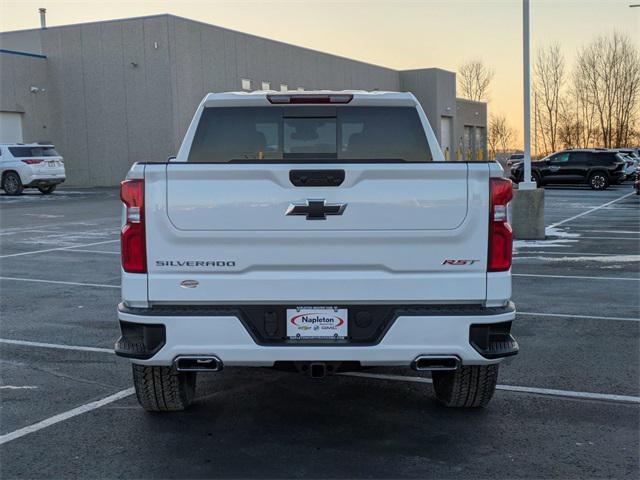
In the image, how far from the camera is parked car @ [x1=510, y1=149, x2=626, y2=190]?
3534 cm

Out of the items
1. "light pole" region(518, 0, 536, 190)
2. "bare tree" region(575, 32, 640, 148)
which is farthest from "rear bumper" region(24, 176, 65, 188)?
"bare tree" region(575, 32, 640, 148)

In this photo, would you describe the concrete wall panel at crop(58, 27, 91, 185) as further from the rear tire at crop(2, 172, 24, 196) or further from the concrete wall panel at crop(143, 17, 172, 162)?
the rear tire at crop(2, 172, 24, 196)

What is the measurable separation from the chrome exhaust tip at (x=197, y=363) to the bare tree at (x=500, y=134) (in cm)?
9910

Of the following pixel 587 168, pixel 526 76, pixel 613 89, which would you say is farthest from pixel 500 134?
pixel 526 76

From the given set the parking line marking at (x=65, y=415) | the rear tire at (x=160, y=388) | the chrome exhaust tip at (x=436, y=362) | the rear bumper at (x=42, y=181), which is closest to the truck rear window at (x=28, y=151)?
the rear bumper at (x=42, y=181)

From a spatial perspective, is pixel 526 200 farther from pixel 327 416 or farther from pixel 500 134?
pixel 500 134

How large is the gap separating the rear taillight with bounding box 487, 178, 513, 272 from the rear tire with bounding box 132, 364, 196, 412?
2.00 m

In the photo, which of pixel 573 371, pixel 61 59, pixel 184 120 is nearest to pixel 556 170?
pixel 184 120

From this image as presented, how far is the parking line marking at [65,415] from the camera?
4637 mm

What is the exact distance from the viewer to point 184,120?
40.0 metres

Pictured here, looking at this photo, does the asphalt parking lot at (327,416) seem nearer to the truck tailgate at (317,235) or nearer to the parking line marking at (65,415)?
the parking line marking at (65,415)

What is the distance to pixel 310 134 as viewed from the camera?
583 cm

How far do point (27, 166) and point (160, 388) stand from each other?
28253mm

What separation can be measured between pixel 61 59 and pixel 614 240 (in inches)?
1342
